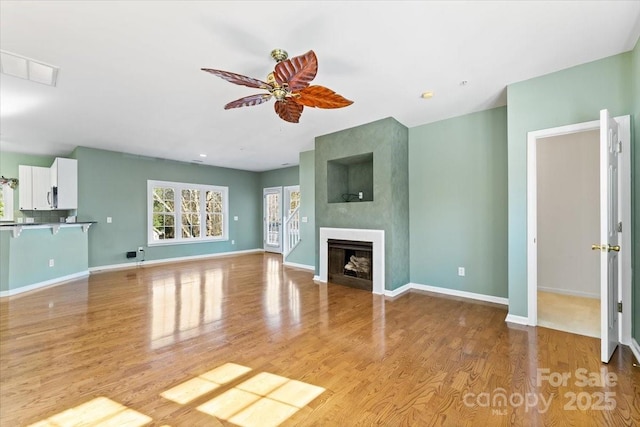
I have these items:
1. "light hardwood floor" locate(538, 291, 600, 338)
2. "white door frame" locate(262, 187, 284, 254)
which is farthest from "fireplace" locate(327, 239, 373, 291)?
"white door frame" locate(262, 187, 284, 254)

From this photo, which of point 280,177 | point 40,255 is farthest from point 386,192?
point 40,255

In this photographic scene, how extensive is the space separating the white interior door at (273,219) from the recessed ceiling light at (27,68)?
6.11 meters

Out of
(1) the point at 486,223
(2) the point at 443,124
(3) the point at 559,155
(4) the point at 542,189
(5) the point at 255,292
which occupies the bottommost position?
(5) the point at 255,292

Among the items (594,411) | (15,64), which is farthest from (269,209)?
(594,411)

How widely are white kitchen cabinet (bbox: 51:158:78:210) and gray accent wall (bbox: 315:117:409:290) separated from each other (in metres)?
5.47

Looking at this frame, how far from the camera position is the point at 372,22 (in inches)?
85.1

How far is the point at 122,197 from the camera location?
6.62 meters

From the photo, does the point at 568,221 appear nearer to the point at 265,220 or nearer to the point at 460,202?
the point at 460,202

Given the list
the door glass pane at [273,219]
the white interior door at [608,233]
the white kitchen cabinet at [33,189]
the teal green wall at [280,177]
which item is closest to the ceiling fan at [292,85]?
the white interior door at [608,233]

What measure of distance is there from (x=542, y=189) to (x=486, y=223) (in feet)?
4.06

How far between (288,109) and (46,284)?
17.5 ft

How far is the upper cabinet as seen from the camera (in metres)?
5.71

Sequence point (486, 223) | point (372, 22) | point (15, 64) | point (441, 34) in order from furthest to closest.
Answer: point (486, 223) → point (15, 64) → point (441, 34) → point (372, 22)

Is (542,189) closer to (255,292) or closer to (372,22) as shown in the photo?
(372,22)
